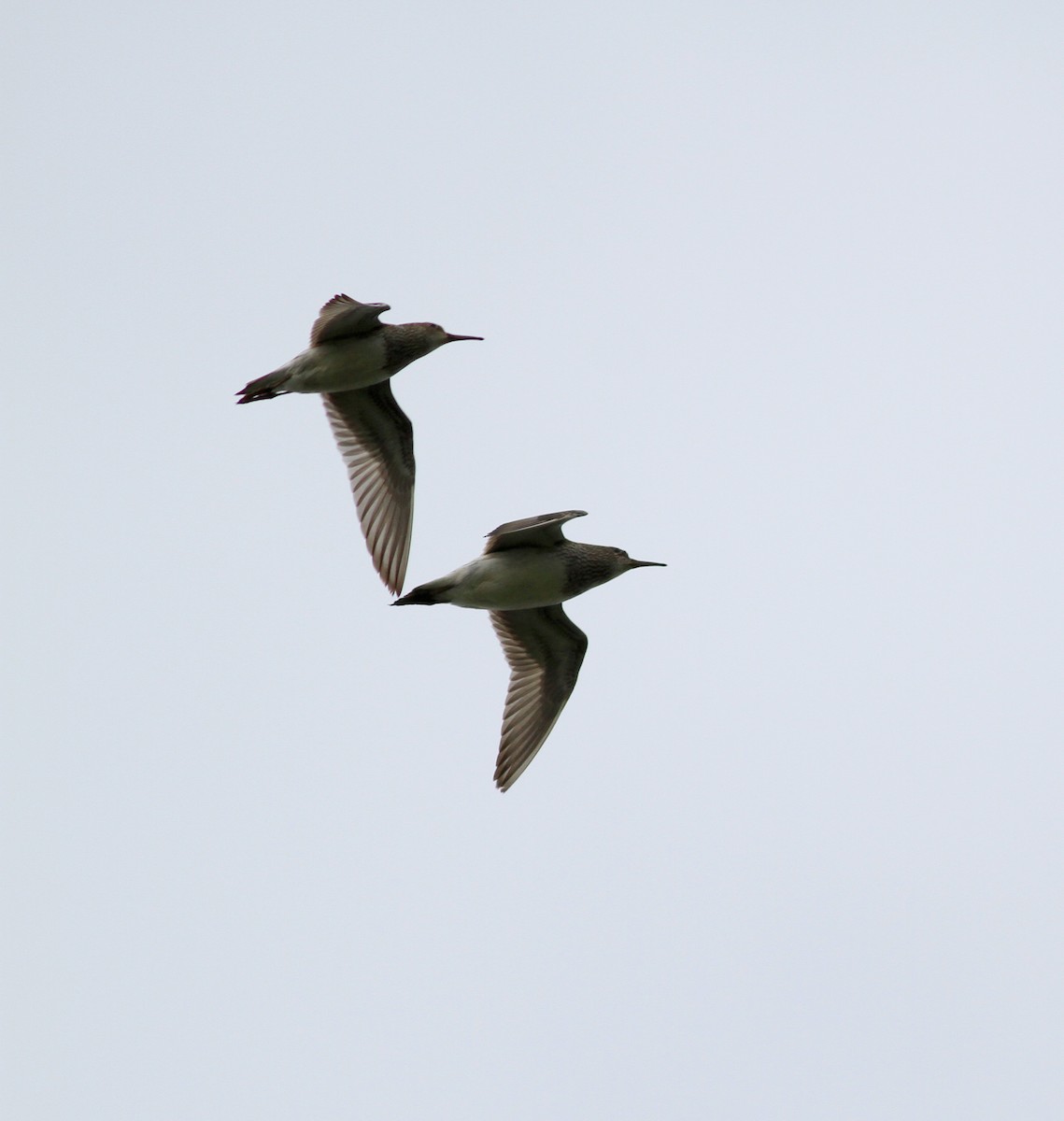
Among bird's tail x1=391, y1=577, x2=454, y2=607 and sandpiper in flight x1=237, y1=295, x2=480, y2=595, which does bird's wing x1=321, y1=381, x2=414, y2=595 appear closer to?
sandpiper in flight x1=237, y1=295, x2=480, y2=595

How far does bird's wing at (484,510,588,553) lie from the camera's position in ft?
46.9

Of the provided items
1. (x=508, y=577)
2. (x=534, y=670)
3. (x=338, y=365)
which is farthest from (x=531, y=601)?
(x=338, y=365)

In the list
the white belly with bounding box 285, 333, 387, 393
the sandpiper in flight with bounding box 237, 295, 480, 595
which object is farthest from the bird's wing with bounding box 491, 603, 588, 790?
the white belly with bounding box 285, 333, 387, 393

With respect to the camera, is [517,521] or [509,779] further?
[509,779]

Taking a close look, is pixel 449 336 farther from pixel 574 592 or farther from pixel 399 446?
pixel 574 592

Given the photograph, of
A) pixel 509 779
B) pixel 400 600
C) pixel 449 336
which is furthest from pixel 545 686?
pixel 449 336

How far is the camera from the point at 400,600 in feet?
48.9

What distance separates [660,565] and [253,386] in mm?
4024

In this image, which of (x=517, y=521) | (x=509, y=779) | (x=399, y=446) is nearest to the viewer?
(x=517, y=521)

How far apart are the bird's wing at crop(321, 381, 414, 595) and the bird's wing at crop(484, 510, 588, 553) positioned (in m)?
2.30

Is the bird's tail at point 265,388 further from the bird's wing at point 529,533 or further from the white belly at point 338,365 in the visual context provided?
the bird's wing at point 529,533

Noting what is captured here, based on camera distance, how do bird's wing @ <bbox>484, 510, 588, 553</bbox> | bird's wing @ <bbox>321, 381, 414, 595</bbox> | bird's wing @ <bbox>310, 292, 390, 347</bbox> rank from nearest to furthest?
1. bird's wing @ <bbox>484, 510, 588, 553</bbox>
2. bird's wing @ <bbox>310, 292, 390, 347</bbox>
3. bird's wing @ <bbox>321, 381, 414, 595</bbox>

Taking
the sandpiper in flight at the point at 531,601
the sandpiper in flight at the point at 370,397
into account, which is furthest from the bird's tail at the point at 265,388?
the sandpiper in flight at the point at 531,601

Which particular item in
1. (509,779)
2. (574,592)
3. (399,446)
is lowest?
(509,779)
